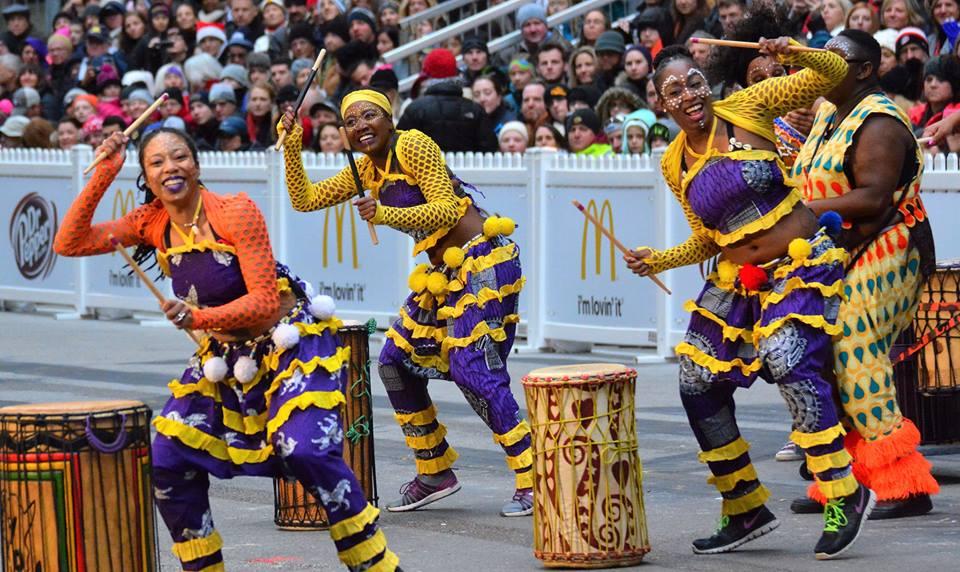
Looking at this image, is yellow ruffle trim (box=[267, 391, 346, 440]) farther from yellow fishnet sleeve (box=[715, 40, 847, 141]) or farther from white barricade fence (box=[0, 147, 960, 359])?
white barricade fence (box=[0, 147, 960, 359])

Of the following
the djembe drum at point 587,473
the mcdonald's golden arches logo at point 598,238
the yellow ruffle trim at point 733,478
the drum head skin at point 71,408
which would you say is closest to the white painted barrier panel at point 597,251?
the mcdonald's golden arches logo at point 598,238

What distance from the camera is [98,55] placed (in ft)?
74.3

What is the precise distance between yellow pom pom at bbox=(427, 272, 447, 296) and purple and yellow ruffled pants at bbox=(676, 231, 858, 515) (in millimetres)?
1377

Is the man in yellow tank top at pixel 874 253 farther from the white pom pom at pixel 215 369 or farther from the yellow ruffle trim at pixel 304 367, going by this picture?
the white pom pom at pixel 215 369

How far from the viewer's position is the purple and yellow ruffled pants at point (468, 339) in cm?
812

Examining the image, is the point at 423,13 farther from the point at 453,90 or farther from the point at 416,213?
the point at 416,213

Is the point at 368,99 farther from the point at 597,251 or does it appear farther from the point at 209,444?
the point at 597,251

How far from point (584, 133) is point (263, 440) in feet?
29.3

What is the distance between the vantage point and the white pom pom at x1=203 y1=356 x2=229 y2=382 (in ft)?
20.3

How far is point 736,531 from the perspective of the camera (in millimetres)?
7219

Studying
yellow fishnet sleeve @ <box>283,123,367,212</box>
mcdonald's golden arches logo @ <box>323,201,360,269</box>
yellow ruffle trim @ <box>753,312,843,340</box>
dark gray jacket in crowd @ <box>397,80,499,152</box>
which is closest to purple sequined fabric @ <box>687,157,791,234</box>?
yellow ruffle trim @ <box>753,312,843,340</box>

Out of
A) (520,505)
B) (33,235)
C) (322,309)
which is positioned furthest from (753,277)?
(33,235)

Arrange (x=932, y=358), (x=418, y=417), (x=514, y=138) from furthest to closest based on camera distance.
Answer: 1. (x=514, y=138)
2. (x=932, y=358)
3. (x=418, y=417)

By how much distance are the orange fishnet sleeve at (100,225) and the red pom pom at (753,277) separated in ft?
7.15
